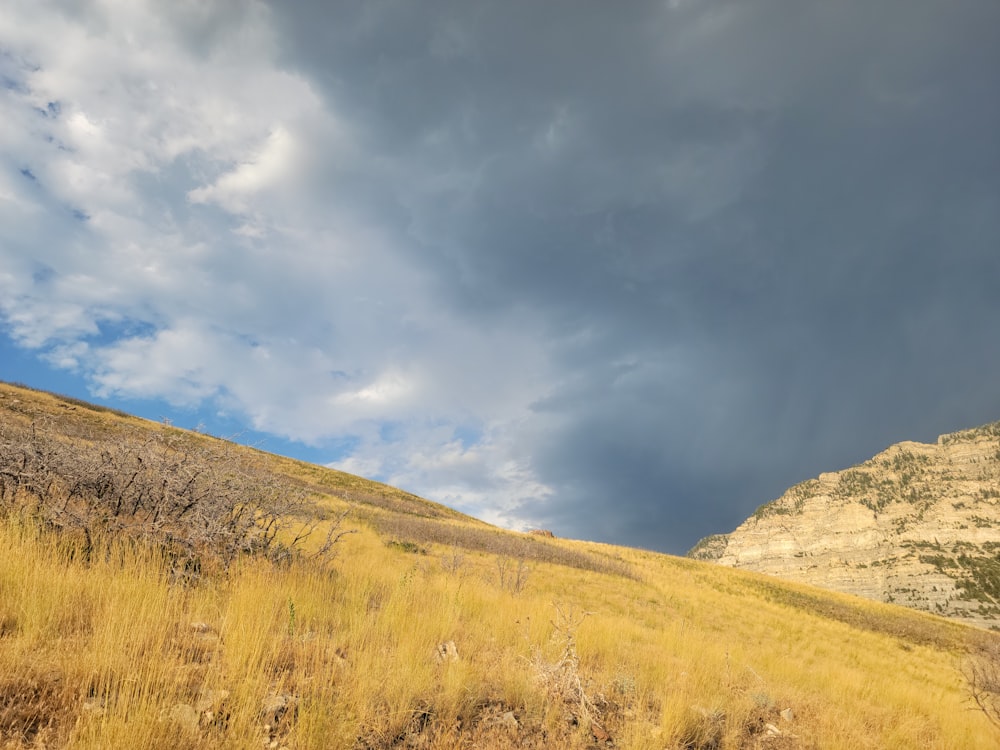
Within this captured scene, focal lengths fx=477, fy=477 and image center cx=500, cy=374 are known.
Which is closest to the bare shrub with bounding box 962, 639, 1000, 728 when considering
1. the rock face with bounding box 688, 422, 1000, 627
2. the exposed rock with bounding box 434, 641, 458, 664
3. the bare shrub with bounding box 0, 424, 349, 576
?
the exposed rock with bounding box 434, 641, 458, 664

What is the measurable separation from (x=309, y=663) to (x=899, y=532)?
162863 millimetres

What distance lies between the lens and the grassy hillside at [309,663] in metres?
3.44

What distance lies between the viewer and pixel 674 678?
22.2 ft

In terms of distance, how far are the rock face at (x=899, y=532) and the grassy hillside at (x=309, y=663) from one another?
93043mm

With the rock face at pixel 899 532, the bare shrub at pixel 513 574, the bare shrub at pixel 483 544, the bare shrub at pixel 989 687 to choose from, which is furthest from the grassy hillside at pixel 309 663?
the rock face at pixel 899 532

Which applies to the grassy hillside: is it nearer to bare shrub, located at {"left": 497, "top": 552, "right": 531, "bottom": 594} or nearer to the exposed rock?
the exposed rock

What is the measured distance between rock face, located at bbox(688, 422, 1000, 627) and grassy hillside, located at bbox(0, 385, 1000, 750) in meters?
93.0

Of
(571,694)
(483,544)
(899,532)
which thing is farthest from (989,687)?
(899,532)

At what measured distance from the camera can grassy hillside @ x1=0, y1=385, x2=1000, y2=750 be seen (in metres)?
3.44

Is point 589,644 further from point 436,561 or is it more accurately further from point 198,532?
point 436,561

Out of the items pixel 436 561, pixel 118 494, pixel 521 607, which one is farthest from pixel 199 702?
pixel 436 561

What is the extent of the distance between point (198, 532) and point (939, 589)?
12434 cm

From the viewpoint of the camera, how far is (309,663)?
451 cm

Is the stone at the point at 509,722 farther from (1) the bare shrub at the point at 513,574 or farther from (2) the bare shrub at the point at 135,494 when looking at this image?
(1) the bare shrub at the point at 513,574
